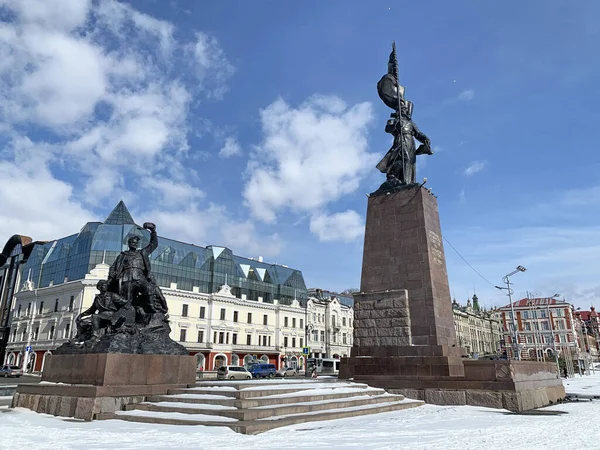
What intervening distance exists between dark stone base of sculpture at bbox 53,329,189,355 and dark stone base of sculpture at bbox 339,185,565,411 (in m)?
6.23

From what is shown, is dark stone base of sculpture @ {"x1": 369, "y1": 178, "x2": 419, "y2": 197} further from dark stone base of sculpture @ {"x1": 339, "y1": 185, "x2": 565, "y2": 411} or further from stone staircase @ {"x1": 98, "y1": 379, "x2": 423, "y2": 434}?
stone staircase @ {"x1": 98, "y1": 379, "x2": 423, "y2": 434}

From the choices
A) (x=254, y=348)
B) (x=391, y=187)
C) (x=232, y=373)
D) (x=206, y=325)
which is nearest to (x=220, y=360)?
(x=206, y=325)

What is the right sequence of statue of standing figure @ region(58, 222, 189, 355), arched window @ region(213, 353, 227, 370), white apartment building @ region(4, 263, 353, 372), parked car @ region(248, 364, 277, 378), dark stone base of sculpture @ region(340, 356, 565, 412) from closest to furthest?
statue of standing figure @ region(58, 222, 189, 355), dark stone base of sculpture @ region(340, 356, 565, 412), parked car @ region(248, 364, 277, 378), white apartment building @ region(4, 263, 353, 372), arched window @ region(213, 353, 227, 370)

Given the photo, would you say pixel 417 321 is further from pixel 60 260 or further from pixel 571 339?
pixel 571 339

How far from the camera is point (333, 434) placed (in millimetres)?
7711

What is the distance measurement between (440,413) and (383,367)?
3.42m

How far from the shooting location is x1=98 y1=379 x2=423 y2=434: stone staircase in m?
8.39

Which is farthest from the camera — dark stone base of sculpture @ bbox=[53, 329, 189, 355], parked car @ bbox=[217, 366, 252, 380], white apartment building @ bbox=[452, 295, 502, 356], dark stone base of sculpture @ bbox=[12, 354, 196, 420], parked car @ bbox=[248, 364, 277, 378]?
white apartment building @ bbox=[452, 295, 502, 356]

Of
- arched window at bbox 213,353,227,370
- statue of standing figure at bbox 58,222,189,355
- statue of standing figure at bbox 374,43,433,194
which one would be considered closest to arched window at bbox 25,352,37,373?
arched window at bbox 213,353,227,370

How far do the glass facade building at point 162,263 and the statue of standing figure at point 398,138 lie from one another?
1211 inches

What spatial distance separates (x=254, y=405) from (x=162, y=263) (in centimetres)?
4238

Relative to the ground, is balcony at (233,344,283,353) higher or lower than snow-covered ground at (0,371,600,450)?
higher

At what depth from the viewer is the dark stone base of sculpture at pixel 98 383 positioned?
9.55 m

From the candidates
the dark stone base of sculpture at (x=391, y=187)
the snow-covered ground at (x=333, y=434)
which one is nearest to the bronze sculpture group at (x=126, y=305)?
the snow-covered ground at (x=333, y=434)
